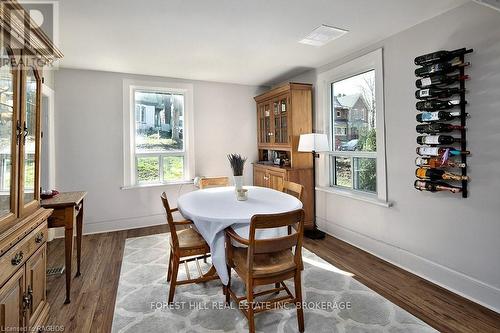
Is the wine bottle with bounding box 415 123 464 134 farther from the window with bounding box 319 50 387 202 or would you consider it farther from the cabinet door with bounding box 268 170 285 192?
the cabinet door with bounding box 268 170 285 192

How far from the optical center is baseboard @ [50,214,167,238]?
13.5ft

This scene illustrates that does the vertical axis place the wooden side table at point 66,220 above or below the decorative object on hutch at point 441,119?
below

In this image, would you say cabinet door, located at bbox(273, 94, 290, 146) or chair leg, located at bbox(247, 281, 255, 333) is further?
cabinet door, located at bbox(273, 94, 290, 146)

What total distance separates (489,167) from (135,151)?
4430 mm

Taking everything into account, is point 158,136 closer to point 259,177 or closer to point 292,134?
point 259,177

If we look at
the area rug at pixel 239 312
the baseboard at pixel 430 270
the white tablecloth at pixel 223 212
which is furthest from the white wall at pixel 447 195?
the white tablecloth at pixel 223 212

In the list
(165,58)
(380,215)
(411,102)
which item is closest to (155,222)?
(165,58)

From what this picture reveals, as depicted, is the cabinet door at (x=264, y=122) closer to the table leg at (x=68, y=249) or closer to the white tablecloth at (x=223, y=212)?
the white tablecloth at (x=223, y=212)

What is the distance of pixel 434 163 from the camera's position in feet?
8.07

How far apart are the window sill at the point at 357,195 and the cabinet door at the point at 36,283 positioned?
3.21 m

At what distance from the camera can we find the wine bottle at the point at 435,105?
7.77ft

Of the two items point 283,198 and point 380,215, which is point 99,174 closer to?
point 283,198

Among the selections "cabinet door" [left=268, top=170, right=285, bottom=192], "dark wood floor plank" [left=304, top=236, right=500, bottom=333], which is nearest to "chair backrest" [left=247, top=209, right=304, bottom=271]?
"dark wood floor plank" [left=304, top=236, right=500, bottom=333]

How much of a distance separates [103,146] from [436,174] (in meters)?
4.34
